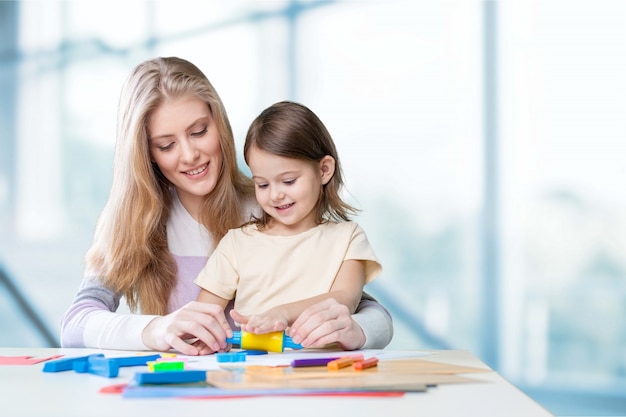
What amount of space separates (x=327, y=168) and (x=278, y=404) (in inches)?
40.6

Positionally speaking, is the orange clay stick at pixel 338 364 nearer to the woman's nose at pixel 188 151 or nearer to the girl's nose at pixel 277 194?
the girl's nose at pixel 277 194

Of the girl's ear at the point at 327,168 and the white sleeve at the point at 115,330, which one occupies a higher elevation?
the girl's ear at the point at 327,168

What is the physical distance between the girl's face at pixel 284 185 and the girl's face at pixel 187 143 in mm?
116

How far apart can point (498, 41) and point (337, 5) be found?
2.98 ft

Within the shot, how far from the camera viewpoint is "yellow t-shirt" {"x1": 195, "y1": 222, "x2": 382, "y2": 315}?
5.61 ft

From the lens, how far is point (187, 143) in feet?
5.85

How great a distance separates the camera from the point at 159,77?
72.3 inches

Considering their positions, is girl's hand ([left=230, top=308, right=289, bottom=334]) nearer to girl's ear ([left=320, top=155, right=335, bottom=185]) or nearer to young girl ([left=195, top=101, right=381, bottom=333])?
young girl ([left=195, top=101, right=381, bottom=333])

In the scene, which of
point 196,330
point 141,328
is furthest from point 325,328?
point 141,328

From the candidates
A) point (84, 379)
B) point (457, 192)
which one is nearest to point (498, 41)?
point (457, 192)

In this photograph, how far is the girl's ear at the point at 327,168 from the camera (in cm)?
181

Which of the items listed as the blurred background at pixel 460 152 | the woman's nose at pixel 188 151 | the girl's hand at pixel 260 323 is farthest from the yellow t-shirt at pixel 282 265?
the blurred background at pixel 460 152

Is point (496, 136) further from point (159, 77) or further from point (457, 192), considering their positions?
point (159, 77)

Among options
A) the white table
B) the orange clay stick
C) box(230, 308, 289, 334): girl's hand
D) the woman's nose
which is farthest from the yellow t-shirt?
the white table
